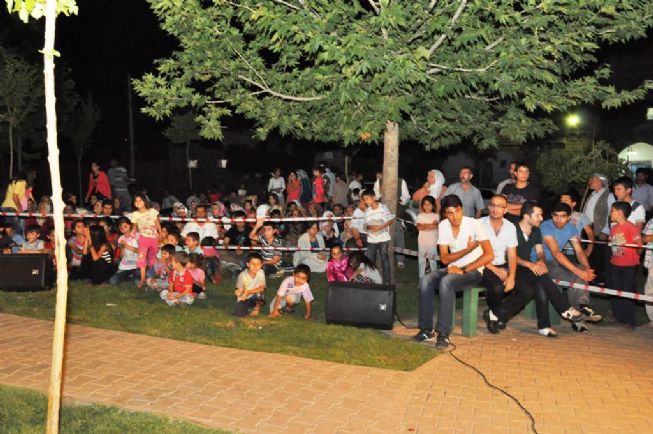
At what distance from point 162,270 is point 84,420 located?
20.9 feet

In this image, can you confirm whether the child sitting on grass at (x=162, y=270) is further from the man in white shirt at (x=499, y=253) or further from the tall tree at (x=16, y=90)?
the tall tree at (x=16, y=90)

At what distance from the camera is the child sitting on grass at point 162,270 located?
464 inches

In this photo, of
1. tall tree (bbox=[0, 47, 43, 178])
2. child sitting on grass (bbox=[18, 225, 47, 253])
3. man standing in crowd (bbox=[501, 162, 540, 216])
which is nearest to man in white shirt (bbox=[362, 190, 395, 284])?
man standing in crowd (bbox=[501, 162, 540, 216])

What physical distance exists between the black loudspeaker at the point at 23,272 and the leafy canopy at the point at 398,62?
3223 millimetres

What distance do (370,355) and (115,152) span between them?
3710 centimetres

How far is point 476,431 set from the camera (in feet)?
20.6

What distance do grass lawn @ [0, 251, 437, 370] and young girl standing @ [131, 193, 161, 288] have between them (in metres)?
0.50

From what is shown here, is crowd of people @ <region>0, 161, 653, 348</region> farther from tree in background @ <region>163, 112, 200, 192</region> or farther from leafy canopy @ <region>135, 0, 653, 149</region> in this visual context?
tree in background @ <region>163, 112, 200, 192</region>

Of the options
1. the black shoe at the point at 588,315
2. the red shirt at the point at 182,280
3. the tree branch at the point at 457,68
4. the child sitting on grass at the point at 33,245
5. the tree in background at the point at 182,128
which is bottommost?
the black shoe at the point at 588,315

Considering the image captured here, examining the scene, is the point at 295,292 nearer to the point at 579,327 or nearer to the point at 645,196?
the point at 579,327

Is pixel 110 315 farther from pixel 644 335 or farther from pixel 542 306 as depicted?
pixel 644 335

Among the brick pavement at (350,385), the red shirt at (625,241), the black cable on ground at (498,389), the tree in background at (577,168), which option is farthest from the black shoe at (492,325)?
the tree in background at (577,168)

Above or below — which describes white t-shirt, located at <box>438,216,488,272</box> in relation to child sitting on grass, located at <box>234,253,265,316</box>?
above

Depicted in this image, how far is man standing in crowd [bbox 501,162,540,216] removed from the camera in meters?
11.0
